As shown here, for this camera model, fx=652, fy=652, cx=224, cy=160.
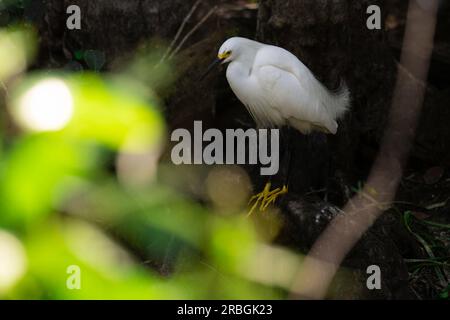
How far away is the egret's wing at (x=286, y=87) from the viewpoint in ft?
8.22

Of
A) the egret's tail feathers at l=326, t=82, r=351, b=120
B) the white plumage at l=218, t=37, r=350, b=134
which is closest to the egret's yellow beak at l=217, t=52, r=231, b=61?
the white plumage at l=218, t=37, r=350, b=134

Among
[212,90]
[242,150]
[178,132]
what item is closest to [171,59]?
[212,90]

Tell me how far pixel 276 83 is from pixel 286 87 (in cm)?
4

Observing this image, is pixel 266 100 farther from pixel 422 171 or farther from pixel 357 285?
pixel 422 171

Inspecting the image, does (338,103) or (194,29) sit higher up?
(194,29)

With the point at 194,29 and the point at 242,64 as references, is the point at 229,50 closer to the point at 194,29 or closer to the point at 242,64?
the point at 242,64

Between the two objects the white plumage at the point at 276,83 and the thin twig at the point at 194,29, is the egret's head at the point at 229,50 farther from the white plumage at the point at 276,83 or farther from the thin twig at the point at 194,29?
the thin twig at the point at 194,29

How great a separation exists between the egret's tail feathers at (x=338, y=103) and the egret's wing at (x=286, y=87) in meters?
0.09

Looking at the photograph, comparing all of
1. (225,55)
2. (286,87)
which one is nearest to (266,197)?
(286,87)

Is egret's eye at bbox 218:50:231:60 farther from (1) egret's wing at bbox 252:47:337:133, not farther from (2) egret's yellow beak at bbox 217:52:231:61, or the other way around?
(1) egret's wing at bbox 252:47:337:133

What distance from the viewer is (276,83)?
252cm

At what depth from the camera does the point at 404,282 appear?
2270 mm

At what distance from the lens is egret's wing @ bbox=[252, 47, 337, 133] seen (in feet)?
8.22

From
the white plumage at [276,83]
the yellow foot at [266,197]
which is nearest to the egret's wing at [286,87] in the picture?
the white plumage at [276,83]
